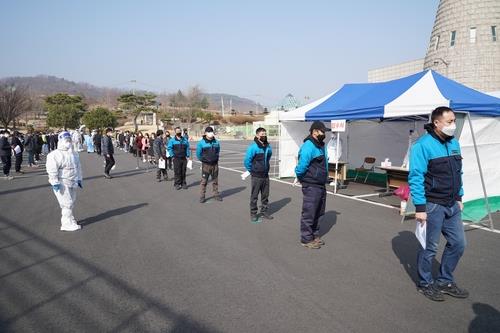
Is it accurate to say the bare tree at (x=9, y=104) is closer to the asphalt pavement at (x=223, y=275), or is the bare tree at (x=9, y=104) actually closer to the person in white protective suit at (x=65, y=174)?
the asphalt pavement at (x=223, y=275)

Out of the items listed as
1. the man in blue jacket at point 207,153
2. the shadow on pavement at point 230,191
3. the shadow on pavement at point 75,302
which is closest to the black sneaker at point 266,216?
the man in blue jacket at point 207,153

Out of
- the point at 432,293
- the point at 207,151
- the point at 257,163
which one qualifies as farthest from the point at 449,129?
the point at 207,151

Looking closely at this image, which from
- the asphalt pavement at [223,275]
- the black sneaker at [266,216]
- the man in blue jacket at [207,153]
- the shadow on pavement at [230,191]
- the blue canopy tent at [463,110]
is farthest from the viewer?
the shadow on pavement at [230,191]

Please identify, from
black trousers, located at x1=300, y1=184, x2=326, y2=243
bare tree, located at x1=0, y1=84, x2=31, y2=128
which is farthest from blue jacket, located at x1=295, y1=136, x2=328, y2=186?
bare tree, located at x1=0, y1=84, x2=31, y2=128

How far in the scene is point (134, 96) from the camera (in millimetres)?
66000

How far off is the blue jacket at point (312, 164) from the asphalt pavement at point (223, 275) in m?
1.14

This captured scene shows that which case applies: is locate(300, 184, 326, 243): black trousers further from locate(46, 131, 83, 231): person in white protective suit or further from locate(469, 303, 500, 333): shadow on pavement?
locate(46, 131, 83, 231): person in white protective suit

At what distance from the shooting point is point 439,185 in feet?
12.2

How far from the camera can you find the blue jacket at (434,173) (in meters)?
3.70

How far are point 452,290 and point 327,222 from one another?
333 cm

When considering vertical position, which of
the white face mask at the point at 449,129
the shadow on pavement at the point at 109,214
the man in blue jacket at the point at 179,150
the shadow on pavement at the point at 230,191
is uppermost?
the white face mask at the point at 449,129

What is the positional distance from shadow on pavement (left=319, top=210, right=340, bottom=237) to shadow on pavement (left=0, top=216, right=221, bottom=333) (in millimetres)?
3547

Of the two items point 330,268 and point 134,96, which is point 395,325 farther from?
point 134,96

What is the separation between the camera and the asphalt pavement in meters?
3.44
